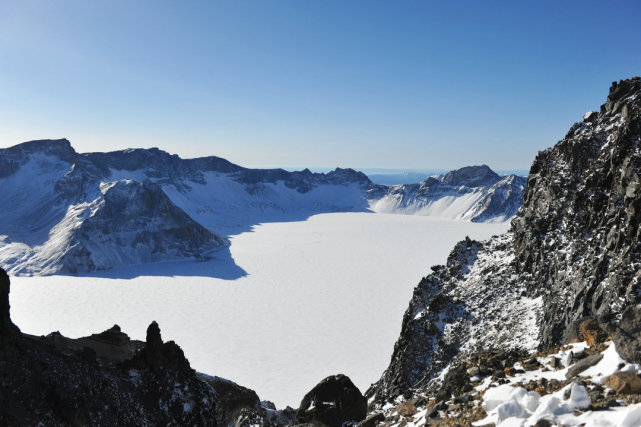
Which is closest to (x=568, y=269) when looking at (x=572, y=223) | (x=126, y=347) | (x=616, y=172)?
(x=572, y=223)

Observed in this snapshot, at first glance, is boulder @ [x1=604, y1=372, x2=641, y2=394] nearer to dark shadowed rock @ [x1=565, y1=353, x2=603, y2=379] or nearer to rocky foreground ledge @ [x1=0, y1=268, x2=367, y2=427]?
dark shadowed rock @ [x1=565, y1=353, x2=603, y2=379]

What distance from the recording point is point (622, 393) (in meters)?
9.37

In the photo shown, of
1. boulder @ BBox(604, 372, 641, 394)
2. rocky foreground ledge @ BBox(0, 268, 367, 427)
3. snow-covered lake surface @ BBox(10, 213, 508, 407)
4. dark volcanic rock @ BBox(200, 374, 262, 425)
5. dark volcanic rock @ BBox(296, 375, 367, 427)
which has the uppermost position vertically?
boulder @ BBox(604, 372, 641, 394)

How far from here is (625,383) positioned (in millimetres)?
9445

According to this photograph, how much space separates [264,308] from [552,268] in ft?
186

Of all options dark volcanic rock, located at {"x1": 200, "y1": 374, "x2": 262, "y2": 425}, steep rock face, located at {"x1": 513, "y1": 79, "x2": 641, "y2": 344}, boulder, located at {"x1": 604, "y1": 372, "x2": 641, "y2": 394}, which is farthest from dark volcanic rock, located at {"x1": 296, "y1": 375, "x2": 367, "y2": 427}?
boulder, located at {"x1": 604, "y1": 372, "x2": 641, "y2": 394}

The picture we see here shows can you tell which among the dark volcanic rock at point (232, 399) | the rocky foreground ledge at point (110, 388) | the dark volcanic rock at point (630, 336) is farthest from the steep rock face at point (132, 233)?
the dark volcanic rock at point (630, 336)

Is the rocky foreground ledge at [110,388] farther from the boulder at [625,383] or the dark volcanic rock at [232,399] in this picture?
the boulder at [625,383]

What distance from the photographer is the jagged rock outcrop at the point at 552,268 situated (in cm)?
2244

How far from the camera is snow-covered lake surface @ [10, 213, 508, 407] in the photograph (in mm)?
52219

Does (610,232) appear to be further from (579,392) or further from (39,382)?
(39,382)

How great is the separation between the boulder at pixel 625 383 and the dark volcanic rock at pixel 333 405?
12.2 metres

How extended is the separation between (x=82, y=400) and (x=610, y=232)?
90.5 ft

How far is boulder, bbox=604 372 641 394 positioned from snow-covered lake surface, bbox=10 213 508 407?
123 feet
